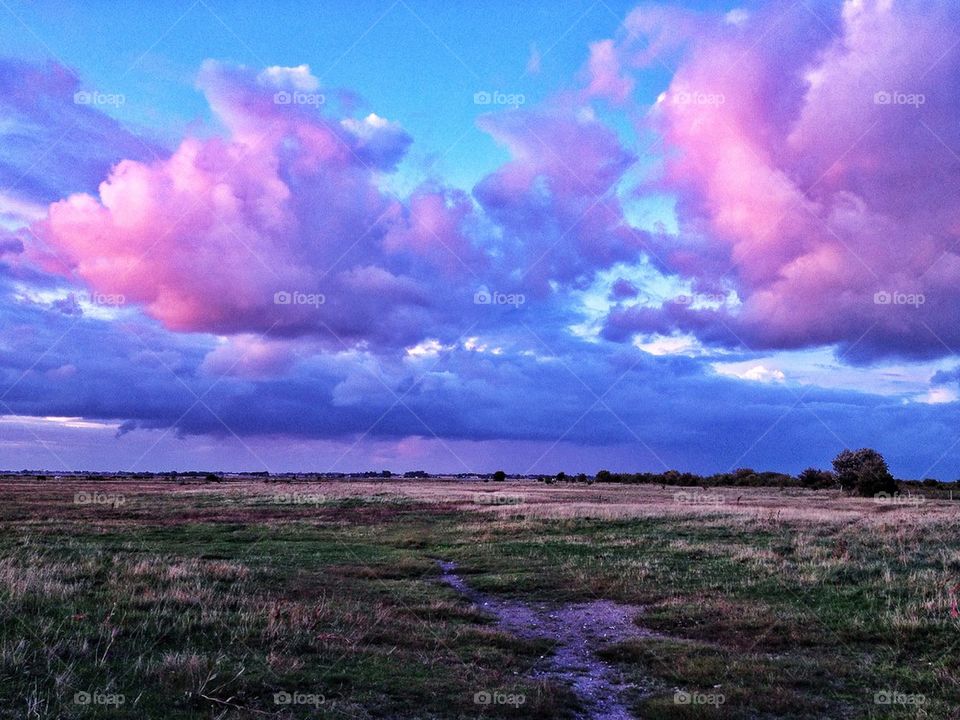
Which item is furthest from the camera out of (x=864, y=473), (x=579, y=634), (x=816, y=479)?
(x=816, y=479)

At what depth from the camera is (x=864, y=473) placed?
7788 cm

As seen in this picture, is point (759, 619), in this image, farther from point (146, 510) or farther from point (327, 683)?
point (146, 510)

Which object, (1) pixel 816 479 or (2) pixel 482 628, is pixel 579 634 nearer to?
(2) pixel 482 628

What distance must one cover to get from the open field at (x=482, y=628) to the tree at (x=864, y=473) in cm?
5499

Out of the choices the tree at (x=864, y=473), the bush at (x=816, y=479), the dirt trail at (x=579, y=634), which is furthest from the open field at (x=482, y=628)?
the bush at (x=816, y=479)

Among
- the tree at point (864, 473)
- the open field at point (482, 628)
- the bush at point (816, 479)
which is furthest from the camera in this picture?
the bush at point (816, 479)

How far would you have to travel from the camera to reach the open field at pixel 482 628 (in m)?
9.45

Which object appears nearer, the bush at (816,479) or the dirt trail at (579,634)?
the dirt trail at (579,634)

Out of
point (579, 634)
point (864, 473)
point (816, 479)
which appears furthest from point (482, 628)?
point (816, 479)

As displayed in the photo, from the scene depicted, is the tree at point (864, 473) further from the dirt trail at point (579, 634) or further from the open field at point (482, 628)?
the dirt trail at point (579, 634)

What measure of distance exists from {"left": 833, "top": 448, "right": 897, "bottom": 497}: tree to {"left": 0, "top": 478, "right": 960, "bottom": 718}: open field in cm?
5499

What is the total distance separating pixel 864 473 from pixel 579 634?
78.7 meters

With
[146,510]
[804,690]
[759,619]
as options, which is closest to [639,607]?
[759,619]

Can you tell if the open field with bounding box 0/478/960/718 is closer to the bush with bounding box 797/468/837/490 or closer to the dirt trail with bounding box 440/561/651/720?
the dirt trail with bounding box 440/561/651/720
